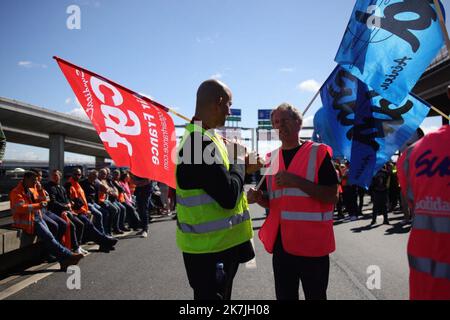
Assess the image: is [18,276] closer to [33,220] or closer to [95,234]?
[33,220]

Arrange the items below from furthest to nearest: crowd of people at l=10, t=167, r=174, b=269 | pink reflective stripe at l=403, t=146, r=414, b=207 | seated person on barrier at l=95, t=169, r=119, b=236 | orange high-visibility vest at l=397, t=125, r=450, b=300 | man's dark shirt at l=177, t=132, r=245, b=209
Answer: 1. seated person on barrier at l=95, t=169, r=119, b=236
2. crowd of people at l=10, t=167, r=174, b=269
3. man's dark shirt at l=177, t=132, r=245, b=209
4. pink reflective stripe at l=403, t=146, r=414, b=207
5. orange high-visibility vest at l=397, t=125, r=450, b=300

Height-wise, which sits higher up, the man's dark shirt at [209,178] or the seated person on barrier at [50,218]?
the man's dark shirt at [209,178]

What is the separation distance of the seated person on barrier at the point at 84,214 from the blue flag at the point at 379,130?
5.52 m

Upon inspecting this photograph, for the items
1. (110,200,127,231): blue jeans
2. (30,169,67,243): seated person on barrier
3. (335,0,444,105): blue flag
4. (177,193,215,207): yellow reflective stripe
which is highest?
A: (335,0,444,105): blue flag

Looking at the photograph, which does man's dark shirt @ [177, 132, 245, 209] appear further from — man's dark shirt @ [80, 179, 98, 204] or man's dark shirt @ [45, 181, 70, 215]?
man's dark shirt @ [80, 179, 98, 204]

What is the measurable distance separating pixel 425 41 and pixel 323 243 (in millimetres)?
2023

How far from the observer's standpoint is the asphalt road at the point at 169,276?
4.29 m

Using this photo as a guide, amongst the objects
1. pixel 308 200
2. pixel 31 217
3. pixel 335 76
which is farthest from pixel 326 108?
pixel 31 217

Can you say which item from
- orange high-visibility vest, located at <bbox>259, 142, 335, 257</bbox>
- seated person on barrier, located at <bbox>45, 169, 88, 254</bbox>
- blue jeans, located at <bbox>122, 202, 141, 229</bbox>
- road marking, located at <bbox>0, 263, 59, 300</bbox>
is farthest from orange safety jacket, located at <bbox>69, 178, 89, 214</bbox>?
orange high-visibility vest, located at <bbox>259, 142, 335, 257</bbox>

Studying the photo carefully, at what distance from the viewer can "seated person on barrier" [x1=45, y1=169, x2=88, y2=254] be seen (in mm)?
6664

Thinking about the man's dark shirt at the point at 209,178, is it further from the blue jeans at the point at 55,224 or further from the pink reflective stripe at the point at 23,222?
the blue jeans at the point at 55,224

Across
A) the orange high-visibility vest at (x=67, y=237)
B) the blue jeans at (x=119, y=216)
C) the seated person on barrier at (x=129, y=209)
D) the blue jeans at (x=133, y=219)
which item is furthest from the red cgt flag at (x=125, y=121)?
the blue jeans at (x=133, y=219)

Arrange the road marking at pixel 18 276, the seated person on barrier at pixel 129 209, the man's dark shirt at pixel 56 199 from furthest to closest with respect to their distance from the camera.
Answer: the seated person on barrier at pixel 129 209
the man's dark shirt at pixel 56 199
the road marking at pixel 18 276

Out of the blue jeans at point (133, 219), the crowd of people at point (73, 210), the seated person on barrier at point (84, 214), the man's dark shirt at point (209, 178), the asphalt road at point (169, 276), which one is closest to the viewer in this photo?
the man's dark shirt at point (209, 178)
